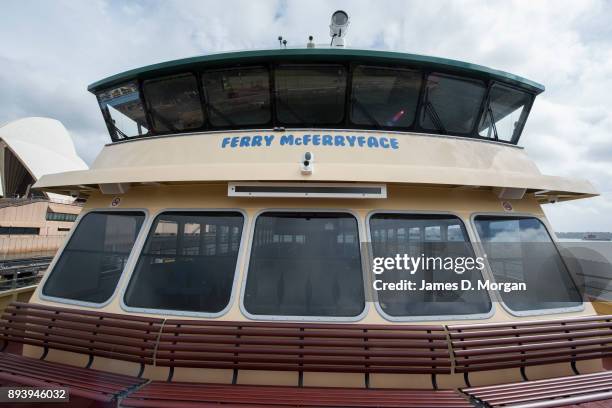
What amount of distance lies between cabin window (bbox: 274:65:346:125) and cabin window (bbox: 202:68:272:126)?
0.69 feet

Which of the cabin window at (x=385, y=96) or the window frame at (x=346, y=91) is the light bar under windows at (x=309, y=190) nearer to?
the window frame at (x=346, y=91)

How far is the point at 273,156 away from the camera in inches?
170

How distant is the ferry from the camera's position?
10.4ft

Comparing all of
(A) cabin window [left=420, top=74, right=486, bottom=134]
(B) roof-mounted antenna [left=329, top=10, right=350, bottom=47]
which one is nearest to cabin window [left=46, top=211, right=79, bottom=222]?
(B) roof-mounted antenna [left=329, top=10, right=350, bottom=47]

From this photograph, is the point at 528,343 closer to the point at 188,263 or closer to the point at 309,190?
the point at 309,190

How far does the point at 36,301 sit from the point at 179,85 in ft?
11.2

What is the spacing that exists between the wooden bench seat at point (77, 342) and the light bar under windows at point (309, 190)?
1.68 meters

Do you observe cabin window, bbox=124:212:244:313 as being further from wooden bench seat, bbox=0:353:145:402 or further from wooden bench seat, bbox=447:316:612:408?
wooden bench seat, bbox=447:316:612:408

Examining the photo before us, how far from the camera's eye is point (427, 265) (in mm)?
4211

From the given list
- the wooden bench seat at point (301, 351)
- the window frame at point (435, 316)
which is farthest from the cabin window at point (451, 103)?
the wooden bench seat at point (301, 351)

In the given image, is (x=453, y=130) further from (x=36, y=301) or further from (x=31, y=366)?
(x=36, y=301)

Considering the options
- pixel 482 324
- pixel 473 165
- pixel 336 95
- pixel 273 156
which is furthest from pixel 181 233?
pixel 473 165

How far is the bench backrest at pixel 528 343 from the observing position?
128 inches

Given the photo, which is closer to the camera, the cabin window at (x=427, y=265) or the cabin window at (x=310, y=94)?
the cabin window at (x=427, y=265)
